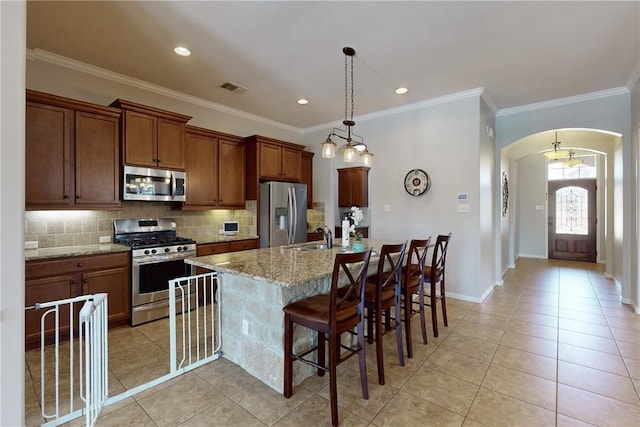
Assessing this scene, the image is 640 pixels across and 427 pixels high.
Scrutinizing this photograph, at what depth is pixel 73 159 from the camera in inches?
121

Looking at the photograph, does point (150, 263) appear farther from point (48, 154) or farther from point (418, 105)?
point (418, 105)

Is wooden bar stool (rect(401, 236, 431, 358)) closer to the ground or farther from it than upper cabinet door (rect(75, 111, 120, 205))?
closer to the ground

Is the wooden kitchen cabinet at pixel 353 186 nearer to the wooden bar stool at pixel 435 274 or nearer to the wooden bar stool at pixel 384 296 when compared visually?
the wooden bar stool at pixel 435 274

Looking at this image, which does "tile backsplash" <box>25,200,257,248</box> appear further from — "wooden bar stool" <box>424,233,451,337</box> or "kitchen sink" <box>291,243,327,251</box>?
"wooden bar stool" <box>424,233,451,337</box>

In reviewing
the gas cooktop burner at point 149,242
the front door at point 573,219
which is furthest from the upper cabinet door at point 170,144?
the front door at point 573,219

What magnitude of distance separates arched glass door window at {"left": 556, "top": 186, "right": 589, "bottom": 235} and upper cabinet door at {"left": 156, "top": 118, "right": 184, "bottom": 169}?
8.96 meters

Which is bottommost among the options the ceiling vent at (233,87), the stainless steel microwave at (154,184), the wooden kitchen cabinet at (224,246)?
the wooden kitchen cabinet at (224,246)

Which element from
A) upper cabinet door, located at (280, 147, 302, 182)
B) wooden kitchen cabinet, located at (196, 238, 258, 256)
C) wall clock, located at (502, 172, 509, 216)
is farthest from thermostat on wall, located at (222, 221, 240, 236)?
wall clock, located at (502, 172, 509, 216)

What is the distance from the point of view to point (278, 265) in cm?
226

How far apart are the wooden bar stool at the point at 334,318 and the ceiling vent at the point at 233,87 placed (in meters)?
3.07

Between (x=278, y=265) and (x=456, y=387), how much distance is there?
1.62 meters

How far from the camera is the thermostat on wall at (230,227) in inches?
191

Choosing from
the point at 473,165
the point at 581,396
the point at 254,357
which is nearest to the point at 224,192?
the point at 254,357

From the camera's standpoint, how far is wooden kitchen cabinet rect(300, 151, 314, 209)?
19.4 ft
